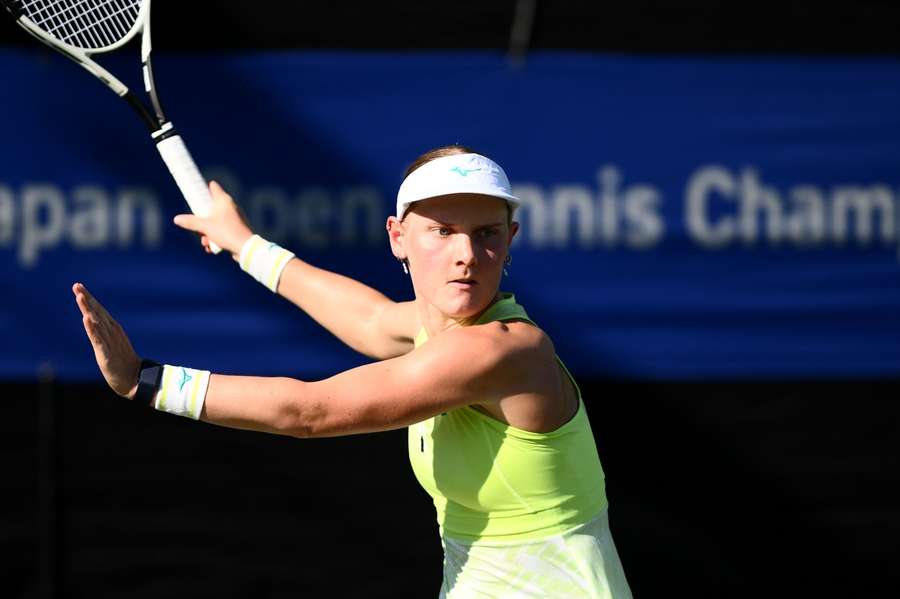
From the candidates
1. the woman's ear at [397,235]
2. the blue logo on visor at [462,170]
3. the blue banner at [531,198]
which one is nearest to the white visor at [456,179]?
the blue logo on visor at [462,170]

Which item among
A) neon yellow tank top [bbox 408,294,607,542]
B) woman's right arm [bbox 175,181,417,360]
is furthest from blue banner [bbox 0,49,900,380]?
neon yellow tank top [bbox 408,294,607,542]

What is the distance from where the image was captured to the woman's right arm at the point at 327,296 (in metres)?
2.76

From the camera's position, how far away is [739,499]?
4.00m

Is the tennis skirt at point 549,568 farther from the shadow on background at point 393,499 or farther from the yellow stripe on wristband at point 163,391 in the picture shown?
the shadow on background at point 393,499

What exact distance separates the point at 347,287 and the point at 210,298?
3.58 ft

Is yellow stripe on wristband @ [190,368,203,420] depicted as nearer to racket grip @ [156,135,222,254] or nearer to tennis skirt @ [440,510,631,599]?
tennis skirt @ [440,510,631,599]

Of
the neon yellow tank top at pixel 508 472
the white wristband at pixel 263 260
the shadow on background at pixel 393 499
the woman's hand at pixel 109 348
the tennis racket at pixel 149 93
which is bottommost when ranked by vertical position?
the shadow on background at pixel 393 499

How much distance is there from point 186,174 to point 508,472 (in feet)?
3.28

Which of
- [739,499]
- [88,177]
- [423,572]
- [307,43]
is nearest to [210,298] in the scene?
[88,177]

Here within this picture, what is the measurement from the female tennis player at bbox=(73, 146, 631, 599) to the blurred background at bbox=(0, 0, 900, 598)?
145 centimetres

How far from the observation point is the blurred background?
3.80 metres

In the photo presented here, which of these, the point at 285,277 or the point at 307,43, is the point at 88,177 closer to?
the point at 307,43

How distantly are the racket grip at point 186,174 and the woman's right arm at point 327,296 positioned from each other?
0.7 inches

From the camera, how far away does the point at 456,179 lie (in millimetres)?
2193
